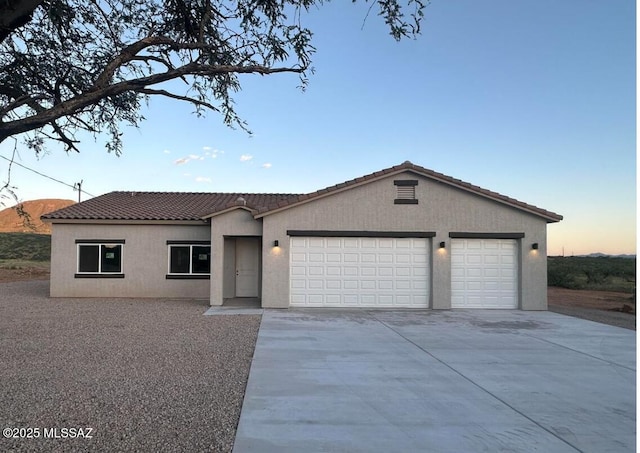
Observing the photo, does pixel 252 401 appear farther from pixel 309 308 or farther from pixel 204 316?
pixel 309 308

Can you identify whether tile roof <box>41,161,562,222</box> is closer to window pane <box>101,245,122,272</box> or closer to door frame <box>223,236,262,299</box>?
window pane <box>101,245,122,272</box>

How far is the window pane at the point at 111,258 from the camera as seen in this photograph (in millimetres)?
16344

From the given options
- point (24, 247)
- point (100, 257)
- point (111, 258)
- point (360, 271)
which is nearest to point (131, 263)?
point (111, 258)

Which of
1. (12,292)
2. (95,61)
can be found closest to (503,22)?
(95,61)

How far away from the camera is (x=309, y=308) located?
13766 mm

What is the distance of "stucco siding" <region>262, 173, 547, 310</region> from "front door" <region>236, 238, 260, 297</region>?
2.89 meters

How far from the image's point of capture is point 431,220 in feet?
45.9

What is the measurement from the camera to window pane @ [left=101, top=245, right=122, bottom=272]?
16.3m

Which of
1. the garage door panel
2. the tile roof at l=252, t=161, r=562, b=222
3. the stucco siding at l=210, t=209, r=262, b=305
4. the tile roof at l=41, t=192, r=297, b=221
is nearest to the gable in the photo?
the tile roof at l=252, t=161, r=562, b=222

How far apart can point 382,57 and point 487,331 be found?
7.81 m

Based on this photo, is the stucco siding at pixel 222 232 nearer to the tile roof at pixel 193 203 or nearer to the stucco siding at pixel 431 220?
the tile roof at pixel 193 203

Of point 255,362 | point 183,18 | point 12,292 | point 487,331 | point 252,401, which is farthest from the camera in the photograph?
point 12,292

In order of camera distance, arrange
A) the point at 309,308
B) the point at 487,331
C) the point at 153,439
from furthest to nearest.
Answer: the point at 309,308
the point at 487,331
the point at 153,439

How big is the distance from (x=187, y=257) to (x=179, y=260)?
1.08ft
